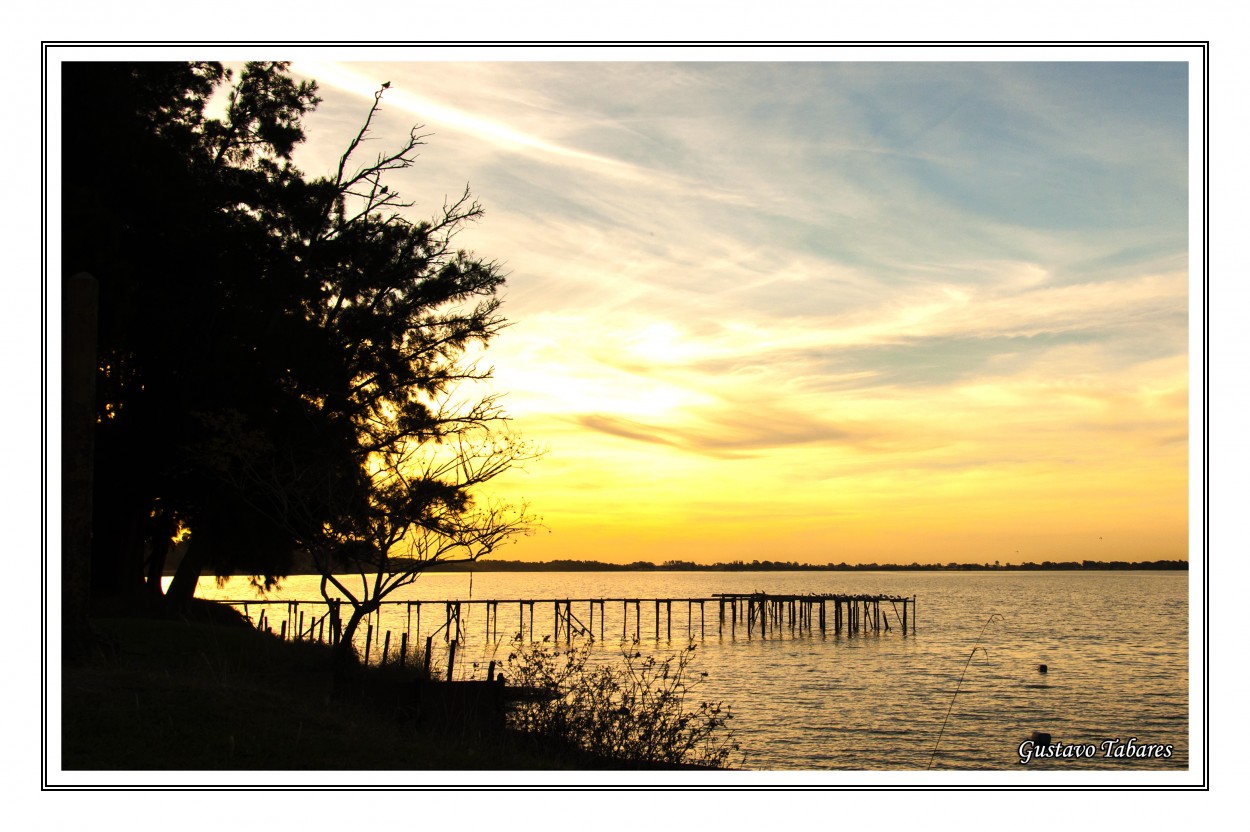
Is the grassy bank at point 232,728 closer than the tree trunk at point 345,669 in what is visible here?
Yes

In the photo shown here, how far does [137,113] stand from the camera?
28.4m

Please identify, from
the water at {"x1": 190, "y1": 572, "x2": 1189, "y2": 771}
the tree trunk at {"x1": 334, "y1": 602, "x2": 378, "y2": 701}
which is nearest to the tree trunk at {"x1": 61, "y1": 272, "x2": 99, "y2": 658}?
the tree trunk at {"x1": 334, "y1": 602, "x2": 378, "y2": 701}

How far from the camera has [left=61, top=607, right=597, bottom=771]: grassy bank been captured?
12.4 metres

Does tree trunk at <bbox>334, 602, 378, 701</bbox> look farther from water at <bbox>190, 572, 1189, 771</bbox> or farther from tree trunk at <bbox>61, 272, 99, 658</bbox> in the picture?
water at <bbox>190, 572, 1189, 771</bbox>

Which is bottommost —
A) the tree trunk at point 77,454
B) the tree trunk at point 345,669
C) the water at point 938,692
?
the water at point 938,692

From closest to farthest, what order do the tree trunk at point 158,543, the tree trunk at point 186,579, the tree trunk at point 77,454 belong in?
the tree trunk at point 77,454 → the tree trunk at point 186,579 → the tree trunk at point 158,543

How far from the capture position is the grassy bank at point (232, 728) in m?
12.4

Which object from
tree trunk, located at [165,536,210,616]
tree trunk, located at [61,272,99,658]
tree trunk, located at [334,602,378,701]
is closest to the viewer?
tree trunk, located at [61,272,99,658]

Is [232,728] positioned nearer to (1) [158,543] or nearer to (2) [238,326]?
(2) [238,326]

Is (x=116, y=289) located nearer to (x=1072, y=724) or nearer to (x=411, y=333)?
(x=411, y=333)

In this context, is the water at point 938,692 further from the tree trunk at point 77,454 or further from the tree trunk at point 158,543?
the tree trunk at point 77,454

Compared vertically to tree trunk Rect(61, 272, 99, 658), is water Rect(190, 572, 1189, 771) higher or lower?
lower

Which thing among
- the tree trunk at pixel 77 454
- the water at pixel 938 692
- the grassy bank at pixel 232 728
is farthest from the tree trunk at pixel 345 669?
the water at pixel 938 692

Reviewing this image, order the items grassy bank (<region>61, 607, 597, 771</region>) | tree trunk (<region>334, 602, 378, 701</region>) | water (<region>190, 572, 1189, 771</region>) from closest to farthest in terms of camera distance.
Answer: grassy bank (<region>61, 607, 597, 771</region>)
tree trunk (<region>334, 602, 378, 701</region>)
water (<region>190, 572, 1189, 771</region>)
